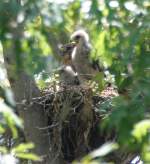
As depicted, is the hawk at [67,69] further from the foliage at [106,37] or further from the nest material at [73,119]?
the foliage at [106,37]

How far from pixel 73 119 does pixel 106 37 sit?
10.3 ft

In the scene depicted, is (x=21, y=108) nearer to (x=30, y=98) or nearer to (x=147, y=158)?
(x=30, y=98)

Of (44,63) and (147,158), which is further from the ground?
(44,63)

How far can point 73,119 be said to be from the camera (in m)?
5.62

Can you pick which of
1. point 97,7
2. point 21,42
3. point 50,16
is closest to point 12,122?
point 21,42

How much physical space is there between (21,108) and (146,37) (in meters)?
2.31

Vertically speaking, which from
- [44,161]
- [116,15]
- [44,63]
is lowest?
[44,161]

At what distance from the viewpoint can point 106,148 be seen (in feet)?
5.76

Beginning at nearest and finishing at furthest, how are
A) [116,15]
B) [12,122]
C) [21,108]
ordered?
[12,122], [116,15], [21,108]

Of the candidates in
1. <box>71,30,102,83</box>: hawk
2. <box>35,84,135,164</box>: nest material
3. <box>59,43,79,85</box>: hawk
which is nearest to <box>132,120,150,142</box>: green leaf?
<box>35,84,135,164</box>: nest material

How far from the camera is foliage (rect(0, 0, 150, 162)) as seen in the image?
2.01 meters

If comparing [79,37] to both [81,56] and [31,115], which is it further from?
[31,115]

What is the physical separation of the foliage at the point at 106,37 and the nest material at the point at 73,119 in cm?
286

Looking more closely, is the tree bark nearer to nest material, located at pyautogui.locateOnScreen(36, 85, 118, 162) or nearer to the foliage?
nest material, located at pyautogui.locateOnScreen(36, 85, 118, 162)
